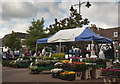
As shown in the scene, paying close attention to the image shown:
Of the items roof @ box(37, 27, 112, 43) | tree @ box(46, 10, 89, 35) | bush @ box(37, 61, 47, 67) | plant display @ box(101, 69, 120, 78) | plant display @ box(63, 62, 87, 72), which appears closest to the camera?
plant display @ box(101, 69, 120, 78)

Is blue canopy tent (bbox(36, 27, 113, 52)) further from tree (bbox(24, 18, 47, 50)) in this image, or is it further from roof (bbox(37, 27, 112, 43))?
tree (bbox(24, 18, 47, 50))

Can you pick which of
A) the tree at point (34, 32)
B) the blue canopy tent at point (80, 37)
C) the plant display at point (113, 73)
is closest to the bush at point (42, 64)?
the blue canopy tent at point (80, 37)

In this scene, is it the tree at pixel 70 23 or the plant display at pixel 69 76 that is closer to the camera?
the plant display at pixel 69 76

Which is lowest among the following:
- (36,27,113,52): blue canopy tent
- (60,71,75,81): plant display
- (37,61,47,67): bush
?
(60,71,75,81): plant display

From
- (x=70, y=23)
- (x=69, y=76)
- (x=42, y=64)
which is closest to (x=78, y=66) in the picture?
(x=69, y=76)

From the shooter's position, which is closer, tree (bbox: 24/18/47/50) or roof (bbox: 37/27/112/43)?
roof (bbox: 37/27/112/43)

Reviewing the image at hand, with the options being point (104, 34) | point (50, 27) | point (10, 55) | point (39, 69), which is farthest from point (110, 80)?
point (104, 34)

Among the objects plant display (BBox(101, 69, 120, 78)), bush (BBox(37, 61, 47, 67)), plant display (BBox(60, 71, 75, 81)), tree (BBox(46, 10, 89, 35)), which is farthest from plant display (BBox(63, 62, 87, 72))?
tree (BBox(46, 10, 89, 35))

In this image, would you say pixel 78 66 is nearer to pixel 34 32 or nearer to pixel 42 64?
pixel 42 64

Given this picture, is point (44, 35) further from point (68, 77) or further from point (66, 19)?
point (68, 77)

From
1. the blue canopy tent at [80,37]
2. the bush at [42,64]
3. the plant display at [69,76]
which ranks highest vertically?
the blue canopy tent at [80,37]

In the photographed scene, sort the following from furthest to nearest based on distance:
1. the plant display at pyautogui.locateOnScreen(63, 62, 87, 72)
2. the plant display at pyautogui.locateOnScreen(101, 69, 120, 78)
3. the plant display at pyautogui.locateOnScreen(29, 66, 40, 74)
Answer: the plant display at pyautogui.locateOnScreen(29, 66, 40, 74), the plant display at pyautogui.locateOnScreen(63, 62, 87, 72), the plant display at pyautogui.locateOnScreen(101, 69, 120, 78)

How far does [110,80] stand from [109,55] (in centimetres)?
780

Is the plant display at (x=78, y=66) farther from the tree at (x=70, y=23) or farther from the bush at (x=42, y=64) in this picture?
the tree at (x=70, y=23)
